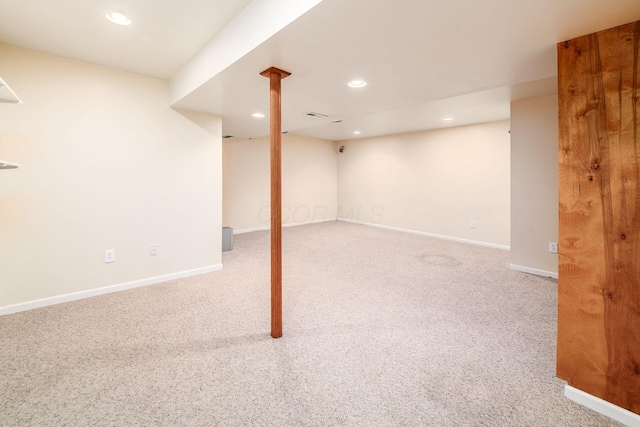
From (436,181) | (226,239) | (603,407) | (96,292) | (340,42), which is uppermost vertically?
(340,42)

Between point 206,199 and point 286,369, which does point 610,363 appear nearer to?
point 286,369

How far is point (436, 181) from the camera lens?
561 cm

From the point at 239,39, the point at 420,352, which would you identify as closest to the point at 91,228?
the point at 239,39

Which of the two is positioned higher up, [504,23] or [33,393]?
[504,23]

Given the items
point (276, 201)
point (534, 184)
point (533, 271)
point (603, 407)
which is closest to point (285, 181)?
point (276, 201)

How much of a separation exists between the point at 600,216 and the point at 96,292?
4060 millimetres

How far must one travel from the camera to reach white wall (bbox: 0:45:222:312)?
240 cm

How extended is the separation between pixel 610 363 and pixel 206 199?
12.3 feet

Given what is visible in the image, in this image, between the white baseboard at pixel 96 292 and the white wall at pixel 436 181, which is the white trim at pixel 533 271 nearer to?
the white wall at pixel 436 181

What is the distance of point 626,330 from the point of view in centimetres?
134

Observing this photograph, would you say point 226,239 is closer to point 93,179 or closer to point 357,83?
point 93,179

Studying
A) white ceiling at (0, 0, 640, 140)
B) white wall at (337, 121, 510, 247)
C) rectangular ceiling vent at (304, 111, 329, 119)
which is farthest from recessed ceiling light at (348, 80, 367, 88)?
white wall at (337, 121, 510, 247)

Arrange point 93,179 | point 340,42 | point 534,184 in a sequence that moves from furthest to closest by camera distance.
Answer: point 534,184, point 93,179, point 340,42

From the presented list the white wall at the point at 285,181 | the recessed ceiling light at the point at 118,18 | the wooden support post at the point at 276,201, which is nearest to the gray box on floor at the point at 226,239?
the white wall at the point at 285,181
